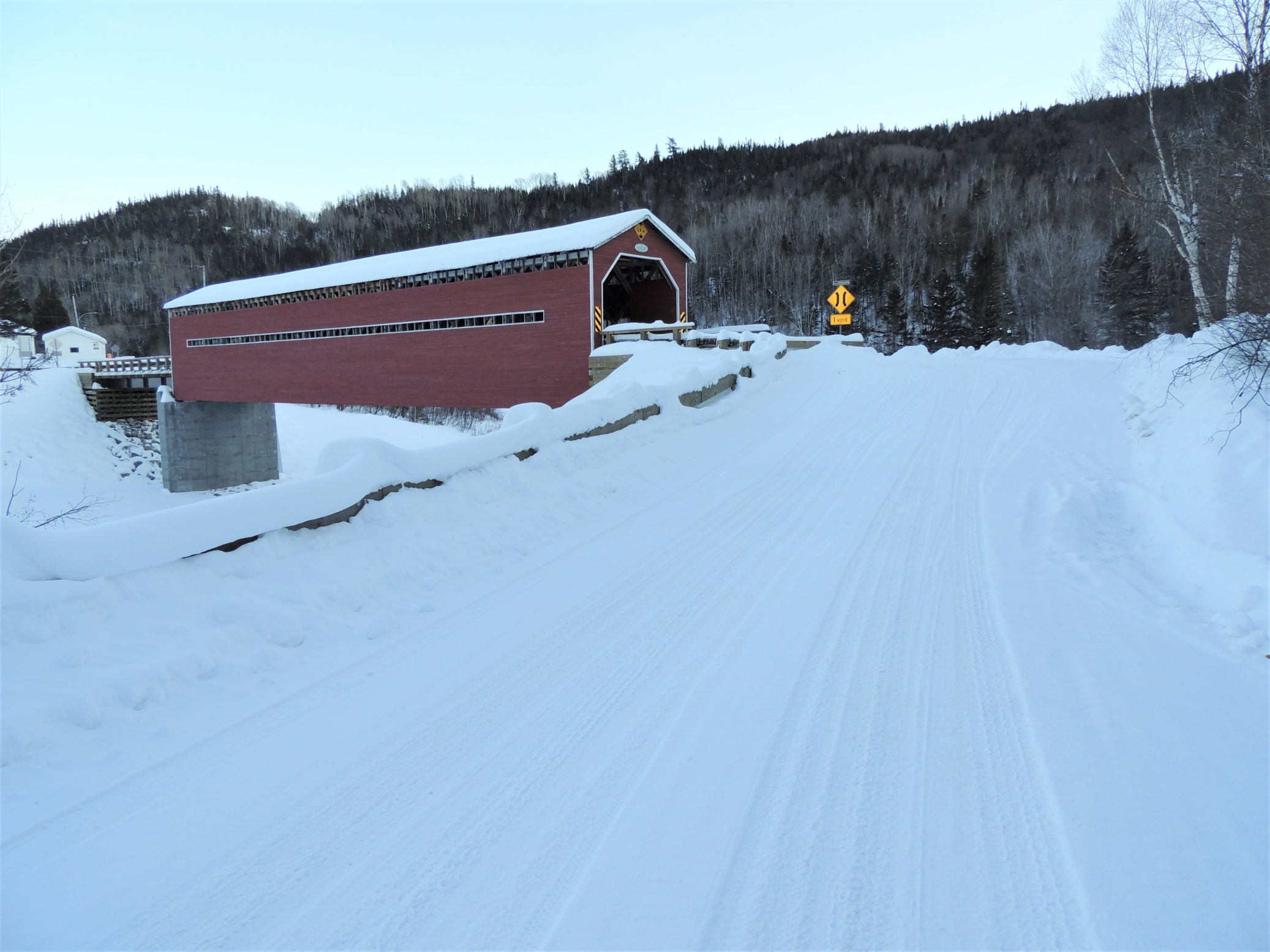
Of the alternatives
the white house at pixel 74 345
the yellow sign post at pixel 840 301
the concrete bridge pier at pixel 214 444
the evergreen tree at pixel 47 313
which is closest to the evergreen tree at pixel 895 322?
the yellow sign post at pixel 840 301

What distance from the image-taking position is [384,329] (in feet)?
63.3

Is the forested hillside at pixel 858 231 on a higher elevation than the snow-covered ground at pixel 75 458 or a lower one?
higher

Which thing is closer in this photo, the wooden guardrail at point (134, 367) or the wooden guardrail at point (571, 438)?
the wooden guardrail at point (571, 438)

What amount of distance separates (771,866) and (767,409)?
399 inches

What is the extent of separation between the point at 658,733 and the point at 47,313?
79.0 metres

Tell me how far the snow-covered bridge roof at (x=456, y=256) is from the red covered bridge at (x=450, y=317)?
0.06 metres

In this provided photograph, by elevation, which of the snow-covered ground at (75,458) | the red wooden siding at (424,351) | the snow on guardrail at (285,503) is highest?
the red wooden siding at (424,351)

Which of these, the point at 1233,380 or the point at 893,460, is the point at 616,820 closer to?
the point at 893,460

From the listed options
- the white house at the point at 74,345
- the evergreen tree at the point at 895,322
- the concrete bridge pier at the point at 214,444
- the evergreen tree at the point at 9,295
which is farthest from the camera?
the white house at the point at 74,345

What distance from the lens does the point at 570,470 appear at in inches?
261

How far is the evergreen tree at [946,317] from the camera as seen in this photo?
4009 centimetres

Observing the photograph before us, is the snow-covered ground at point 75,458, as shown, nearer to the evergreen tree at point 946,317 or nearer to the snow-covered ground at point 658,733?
the snow-covered ground at point 658,733

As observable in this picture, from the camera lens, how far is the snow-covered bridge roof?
16.1 metres

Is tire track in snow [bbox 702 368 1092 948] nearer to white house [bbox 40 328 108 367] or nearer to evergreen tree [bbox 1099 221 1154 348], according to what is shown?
evergreen tree [bbox 1099 221 1154 348]
